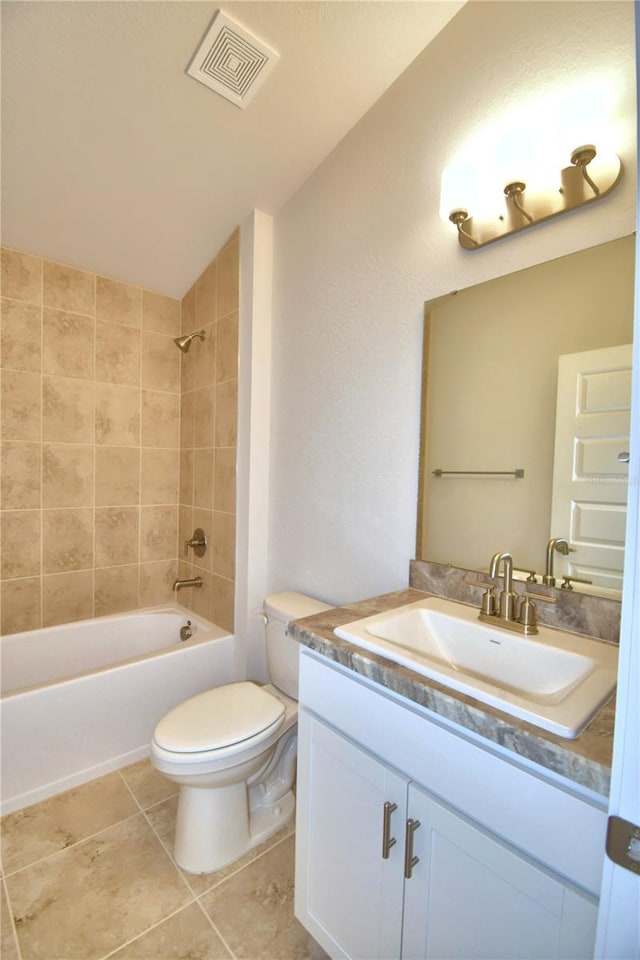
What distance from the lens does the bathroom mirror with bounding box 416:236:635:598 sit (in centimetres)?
102

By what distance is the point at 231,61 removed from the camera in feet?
4.59

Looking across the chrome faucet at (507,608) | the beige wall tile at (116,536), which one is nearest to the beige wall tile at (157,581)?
the beige wall tile at (116,536)

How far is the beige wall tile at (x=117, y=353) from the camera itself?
7.69ft

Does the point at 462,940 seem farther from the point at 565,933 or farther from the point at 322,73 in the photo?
the point at 322,73

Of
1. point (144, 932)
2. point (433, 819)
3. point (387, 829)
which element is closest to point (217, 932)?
point (144, 932)

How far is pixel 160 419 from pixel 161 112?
4.82 feet

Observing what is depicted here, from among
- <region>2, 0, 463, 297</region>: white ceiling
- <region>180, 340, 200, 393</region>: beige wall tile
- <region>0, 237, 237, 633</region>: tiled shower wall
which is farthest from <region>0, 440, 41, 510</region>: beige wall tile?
<region>2, 0, 463, 297</region>: white ceiling

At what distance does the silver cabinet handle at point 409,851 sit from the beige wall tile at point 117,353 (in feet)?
7.83

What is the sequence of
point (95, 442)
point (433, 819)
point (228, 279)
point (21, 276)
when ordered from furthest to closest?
1. point (95, 442)
2. point (228, 279)
3. point (21, 276)
4. point (433, 819)

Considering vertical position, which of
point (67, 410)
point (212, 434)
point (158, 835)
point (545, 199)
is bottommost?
point (158, 835)

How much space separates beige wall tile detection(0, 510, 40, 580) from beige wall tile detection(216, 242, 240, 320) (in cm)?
142

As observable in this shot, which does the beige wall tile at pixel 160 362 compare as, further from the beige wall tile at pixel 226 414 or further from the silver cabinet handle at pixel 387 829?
the silver cabinet handle at pixel 387 829

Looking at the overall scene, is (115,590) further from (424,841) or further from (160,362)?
(424,841)

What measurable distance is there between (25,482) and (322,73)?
2.14 meters
